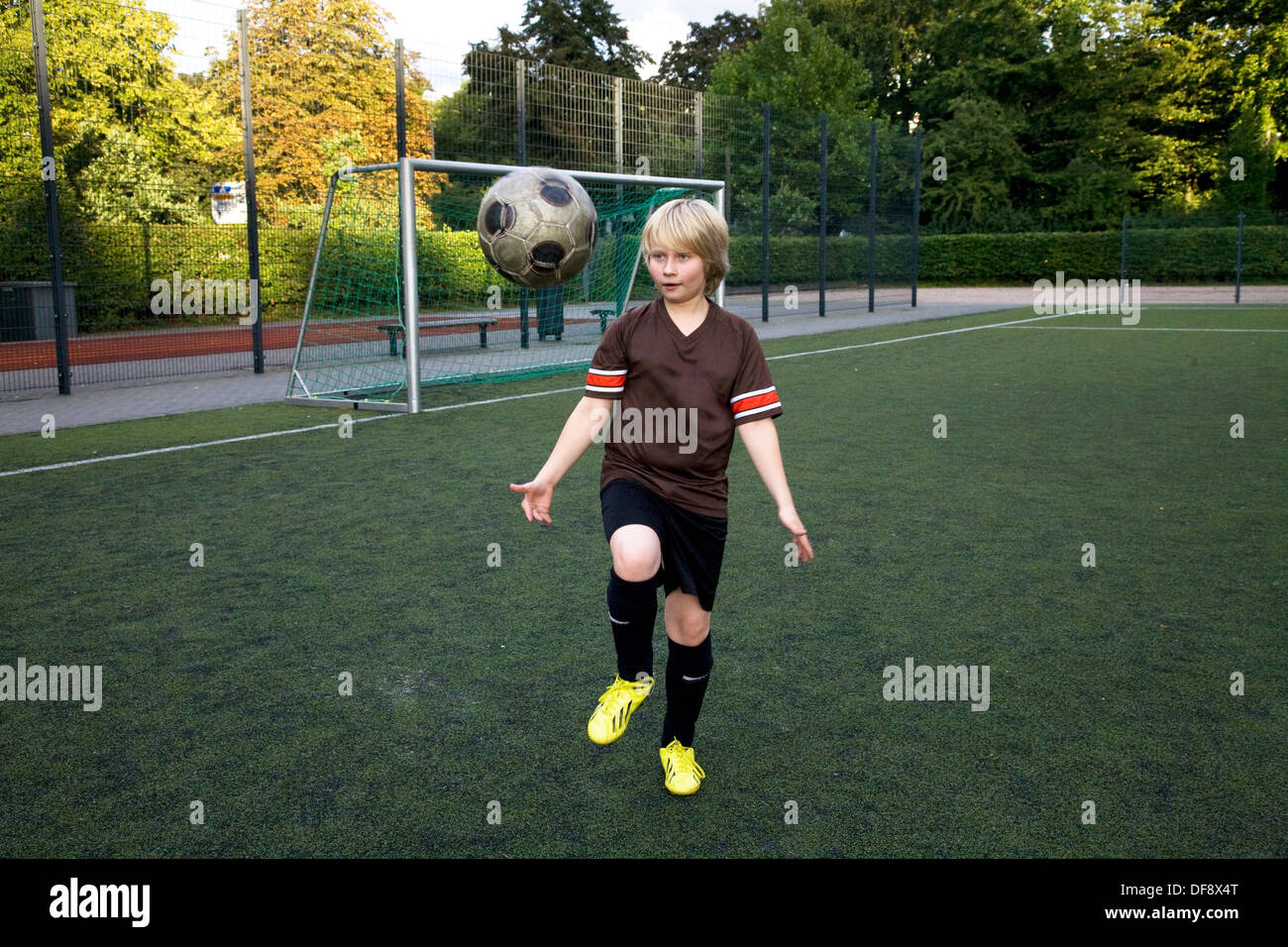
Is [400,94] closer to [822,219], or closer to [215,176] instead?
[215,176]

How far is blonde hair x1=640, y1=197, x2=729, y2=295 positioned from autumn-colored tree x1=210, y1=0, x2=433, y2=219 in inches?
927

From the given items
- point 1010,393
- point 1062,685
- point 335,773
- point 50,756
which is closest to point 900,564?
point 1062,685

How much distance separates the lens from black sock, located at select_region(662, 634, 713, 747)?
315 centimetres

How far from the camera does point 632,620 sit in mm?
3113

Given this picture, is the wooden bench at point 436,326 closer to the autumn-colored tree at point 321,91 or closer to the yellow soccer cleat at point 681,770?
the yellow soccer cleat at point 681,770

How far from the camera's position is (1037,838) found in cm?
282

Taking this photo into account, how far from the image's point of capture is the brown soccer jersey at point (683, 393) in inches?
120

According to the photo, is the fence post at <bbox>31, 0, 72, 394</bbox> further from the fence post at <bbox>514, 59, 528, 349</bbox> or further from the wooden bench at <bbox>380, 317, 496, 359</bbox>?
the fence post at <bbox>514, 59, 528, 349</bbox>

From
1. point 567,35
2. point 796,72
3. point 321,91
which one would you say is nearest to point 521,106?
point 321,91

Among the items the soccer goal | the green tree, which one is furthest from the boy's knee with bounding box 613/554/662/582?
the green tree

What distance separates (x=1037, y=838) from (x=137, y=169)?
13.8m

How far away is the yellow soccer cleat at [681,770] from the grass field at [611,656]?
38 mm

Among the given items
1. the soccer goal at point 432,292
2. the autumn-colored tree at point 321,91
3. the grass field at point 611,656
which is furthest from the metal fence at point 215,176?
the grass field at point 611,656

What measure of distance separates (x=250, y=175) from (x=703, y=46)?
201 ft
